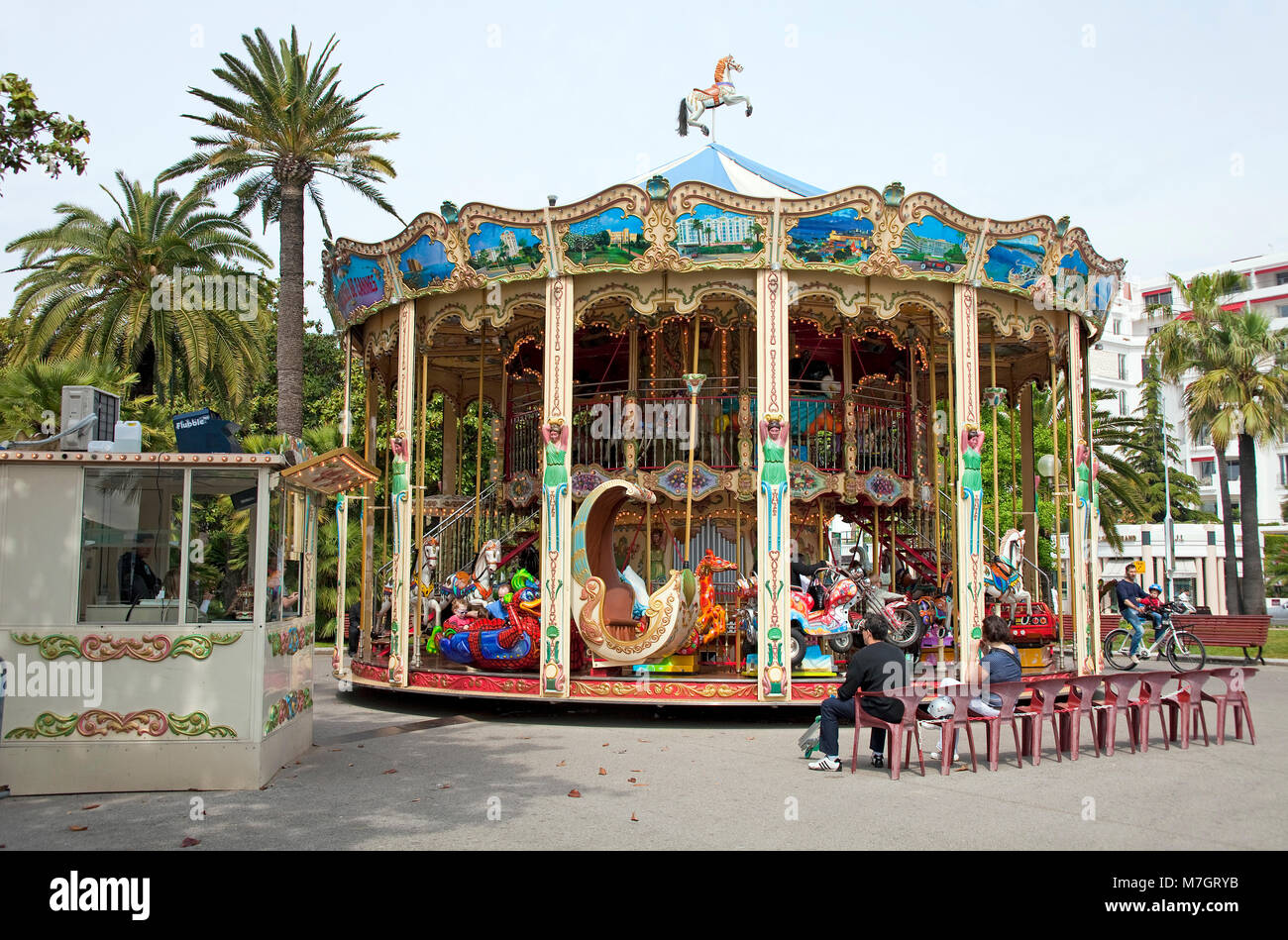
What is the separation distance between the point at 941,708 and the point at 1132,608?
11434 millimetres

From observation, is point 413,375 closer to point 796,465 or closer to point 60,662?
point 796,465

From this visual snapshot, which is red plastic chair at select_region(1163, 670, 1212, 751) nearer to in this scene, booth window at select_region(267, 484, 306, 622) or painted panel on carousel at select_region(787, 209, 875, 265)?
painted panel on carousel at select_region(787, 209, 875, 265)

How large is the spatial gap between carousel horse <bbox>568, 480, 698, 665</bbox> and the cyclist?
32.4 ft

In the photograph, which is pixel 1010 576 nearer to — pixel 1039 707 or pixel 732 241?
pixel 1039 707

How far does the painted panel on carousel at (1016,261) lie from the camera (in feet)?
49.5

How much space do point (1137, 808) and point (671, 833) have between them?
148 inches

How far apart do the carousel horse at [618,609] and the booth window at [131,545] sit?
18.5 feet

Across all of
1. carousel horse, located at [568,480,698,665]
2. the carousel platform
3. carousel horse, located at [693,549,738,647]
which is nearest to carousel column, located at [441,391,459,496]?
Result: the carousel platform

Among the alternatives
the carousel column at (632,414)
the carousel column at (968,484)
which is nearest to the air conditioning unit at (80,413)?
the carousel column at (632,414)

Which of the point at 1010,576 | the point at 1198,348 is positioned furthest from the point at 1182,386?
the point at 1010,576

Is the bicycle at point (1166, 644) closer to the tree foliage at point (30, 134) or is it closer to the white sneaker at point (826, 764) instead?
the white sneaker at point (826, 764)

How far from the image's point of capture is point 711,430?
1750 centimetres

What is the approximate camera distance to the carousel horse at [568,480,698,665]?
13.9m
